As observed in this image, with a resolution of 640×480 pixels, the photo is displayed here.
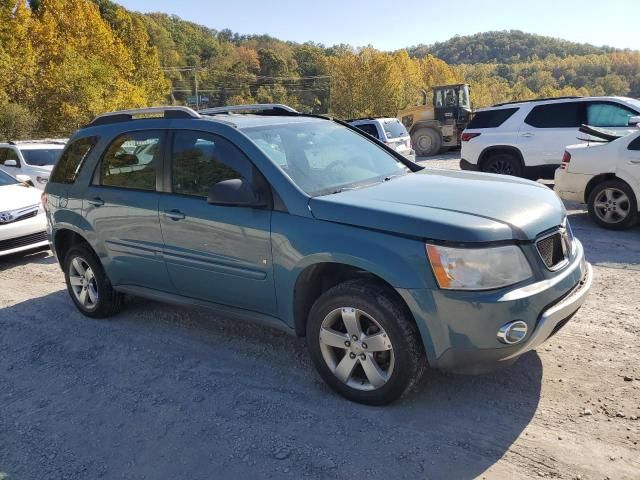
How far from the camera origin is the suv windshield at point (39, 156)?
11.7 metres

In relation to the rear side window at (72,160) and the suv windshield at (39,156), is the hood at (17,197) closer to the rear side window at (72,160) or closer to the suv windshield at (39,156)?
the rear side window at (72,160)

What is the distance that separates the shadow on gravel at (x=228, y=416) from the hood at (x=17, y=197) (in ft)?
11.7

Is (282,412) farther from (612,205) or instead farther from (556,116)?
(556,116)

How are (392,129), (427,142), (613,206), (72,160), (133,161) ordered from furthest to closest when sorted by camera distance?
(427,142) → (392,129) → (613,206) → (72,160) → (133,161)

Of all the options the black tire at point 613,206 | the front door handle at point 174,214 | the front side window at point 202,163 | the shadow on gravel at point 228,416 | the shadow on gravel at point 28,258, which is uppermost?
the front side window at point 202,163

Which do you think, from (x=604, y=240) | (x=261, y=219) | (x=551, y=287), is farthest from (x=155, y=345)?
(x=604, y=240)

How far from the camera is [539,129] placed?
33.4ft

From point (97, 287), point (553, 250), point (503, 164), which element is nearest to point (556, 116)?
point (503, 164)

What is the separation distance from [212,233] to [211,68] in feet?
329

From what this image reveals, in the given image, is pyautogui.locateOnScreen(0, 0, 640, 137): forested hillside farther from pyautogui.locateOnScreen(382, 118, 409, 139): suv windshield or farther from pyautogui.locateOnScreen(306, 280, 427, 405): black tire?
pyautogui.locateOnScreen(306, 280, 427, 405): black tire

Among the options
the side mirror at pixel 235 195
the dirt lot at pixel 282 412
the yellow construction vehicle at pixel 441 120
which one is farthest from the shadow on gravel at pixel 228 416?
the yellow construction vehicle at pixel 441 120

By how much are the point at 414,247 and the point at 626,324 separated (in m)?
2.35

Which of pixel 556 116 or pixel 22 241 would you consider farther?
pixel 556 116

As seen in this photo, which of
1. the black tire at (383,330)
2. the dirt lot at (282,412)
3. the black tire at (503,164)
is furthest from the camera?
the black tire at (503,164)
